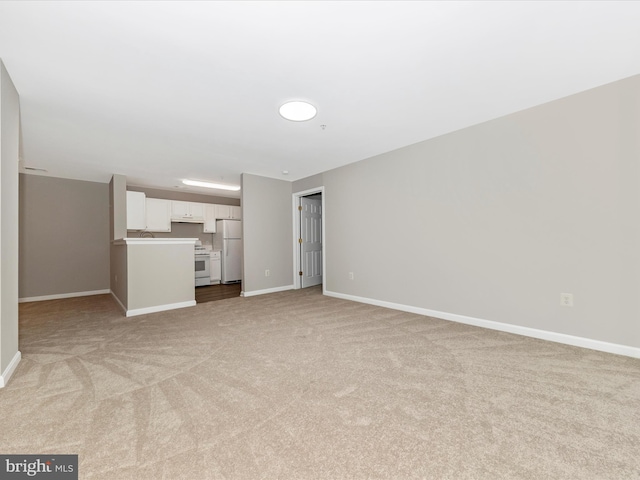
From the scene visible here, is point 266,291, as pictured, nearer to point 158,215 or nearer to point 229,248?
point 229,248

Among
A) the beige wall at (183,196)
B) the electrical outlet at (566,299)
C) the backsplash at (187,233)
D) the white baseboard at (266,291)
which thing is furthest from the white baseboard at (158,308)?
the electrical outlet at (566,299)

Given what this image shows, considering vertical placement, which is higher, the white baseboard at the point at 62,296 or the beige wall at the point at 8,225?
the beige wall at the point at 8,225

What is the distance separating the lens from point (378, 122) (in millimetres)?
3092

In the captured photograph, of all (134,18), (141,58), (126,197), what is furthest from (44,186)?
(134,18)

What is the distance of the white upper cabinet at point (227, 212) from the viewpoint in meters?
7.27

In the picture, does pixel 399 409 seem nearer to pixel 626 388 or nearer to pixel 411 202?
pixel 626 388

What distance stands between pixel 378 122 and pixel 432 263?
191cm

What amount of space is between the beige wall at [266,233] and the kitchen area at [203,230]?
143 centimetres

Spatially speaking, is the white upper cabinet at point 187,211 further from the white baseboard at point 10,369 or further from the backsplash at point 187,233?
the white baseboard at point 10,369

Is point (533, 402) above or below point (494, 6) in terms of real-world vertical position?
below

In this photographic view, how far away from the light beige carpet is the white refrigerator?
12.8 ft

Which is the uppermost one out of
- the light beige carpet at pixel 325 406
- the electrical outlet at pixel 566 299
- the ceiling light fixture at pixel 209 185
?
the ceiling light fixture at pixel 209 185

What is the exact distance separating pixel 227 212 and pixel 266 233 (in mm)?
2545

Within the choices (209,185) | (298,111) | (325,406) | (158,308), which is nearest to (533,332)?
(325,406)
